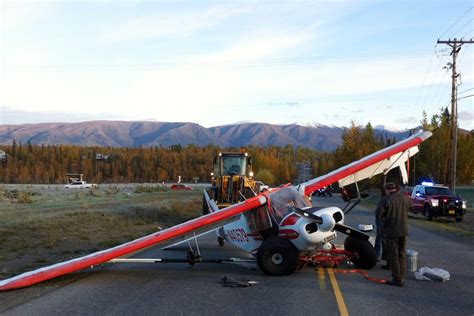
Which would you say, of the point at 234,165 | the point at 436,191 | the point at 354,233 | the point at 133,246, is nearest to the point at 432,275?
the point at 354,233

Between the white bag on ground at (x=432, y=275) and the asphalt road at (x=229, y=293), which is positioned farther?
the white bag on ground at (x=432, y=275)

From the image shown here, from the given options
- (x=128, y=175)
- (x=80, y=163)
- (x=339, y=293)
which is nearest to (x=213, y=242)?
(x=339, y=293)

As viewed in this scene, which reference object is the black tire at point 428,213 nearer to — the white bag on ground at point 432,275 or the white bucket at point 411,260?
the white bucket at point 411,260

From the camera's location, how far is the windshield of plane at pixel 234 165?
2702cm

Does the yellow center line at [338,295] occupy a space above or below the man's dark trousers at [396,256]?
below

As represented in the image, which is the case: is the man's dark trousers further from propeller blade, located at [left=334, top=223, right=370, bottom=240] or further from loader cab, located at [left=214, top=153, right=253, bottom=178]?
loader cab, located at [left=214, top=153, right=253, bottom=178]

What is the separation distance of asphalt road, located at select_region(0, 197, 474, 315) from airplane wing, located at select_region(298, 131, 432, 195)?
189cm

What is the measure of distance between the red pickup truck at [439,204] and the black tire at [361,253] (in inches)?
737

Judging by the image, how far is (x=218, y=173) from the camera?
2700cm

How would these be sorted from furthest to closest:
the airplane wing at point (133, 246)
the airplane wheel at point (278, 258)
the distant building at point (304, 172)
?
the distant building at point (304, 172) < the airplane wheel at point (278, 258) < the airplane wing at point (133, 246)

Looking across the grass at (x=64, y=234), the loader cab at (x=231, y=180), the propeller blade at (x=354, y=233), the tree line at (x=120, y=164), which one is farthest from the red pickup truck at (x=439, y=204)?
the tree line at (x=120, y=164)

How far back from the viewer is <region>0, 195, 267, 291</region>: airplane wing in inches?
377

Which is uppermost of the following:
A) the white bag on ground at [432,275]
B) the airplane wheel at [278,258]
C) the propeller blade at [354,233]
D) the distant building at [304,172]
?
the propeller blade at [354,233]

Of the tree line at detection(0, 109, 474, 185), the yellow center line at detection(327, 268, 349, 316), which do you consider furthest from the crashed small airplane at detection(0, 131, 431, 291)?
the tree line at detection(0, 109, 474, 185)
